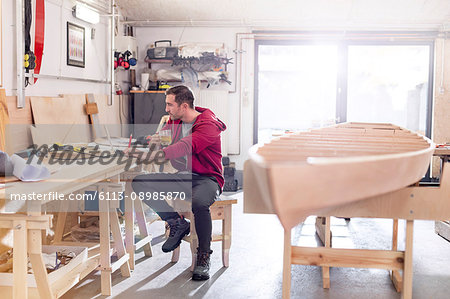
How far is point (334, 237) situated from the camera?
4.39m

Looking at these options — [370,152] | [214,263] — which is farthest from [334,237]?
[370,152]

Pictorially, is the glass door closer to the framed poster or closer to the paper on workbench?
the framed poster

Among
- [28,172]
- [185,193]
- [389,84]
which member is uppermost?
[389,84]

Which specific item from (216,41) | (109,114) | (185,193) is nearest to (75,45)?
(109,114)

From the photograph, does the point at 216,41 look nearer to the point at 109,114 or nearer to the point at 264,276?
the point at 109,114

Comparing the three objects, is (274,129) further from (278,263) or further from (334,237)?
(278,263)

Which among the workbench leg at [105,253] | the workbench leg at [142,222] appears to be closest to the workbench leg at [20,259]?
the workbench leg at [105,253]

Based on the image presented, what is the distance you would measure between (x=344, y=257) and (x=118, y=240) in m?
1.48

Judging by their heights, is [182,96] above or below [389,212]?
above

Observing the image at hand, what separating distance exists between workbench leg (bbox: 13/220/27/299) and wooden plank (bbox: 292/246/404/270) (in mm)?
1125

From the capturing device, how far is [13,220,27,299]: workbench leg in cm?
216

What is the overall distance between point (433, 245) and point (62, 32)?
12.2 feet

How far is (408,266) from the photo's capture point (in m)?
2.19

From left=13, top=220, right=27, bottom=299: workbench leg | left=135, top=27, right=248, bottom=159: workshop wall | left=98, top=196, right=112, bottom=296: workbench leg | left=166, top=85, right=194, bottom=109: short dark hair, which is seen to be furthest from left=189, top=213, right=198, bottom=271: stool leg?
left=135, top=27, right=248, bottom=159: workshop wall
